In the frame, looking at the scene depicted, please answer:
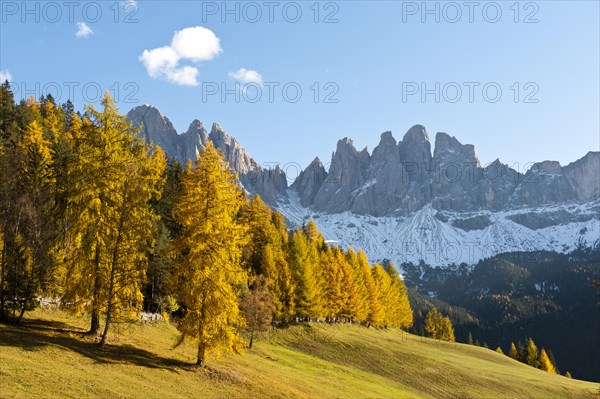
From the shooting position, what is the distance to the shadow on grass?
24.5 metres

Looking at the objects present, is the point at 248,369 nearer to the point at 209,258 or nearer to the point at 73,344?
the point at 209,258

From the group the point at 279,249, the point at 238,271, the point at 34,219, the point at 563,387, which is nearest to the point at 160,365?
the point at 238,271

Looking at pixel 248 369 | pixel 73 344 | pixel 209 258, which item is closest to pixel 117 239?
pixel 209 258

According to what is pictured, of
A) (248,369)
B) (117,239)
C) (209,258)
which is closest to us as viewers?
(117,239)

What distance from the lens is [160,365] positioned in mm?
27188

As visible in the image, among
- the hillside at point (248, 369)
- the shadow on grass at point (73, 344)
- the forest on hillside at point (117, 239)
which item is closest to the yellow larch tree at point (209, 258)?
the forest on hillside at point (117, 239)

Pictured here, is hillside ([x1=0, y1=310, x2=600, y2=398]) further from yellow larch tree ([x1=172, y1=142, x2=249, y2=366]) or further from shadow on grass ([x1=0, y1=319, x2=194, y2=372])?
yellow larch tree ([x1=172, y1=142, x2=249, y2=366])

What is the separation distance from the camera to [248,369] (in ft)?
110

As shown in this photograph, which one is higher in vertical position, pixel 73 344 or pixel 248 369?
pixel 73 344

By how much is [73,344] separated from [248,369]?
41.6ft

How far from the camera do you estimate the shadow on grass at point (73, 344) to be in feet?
80.5

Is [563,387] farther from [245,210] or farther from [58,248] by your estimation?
[58,248]

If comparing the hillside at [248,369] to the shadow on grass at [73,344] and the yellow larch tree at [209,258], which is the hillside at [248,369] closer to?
the shadow on grass at [73,344]

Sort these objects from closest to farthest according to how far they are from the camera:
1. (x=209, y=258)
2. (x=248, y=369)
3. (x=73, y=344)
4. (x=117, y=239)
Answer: (x=73, y=344)
(x=117, y=239)
(x=209, y=258)
(x=248, y=369)
